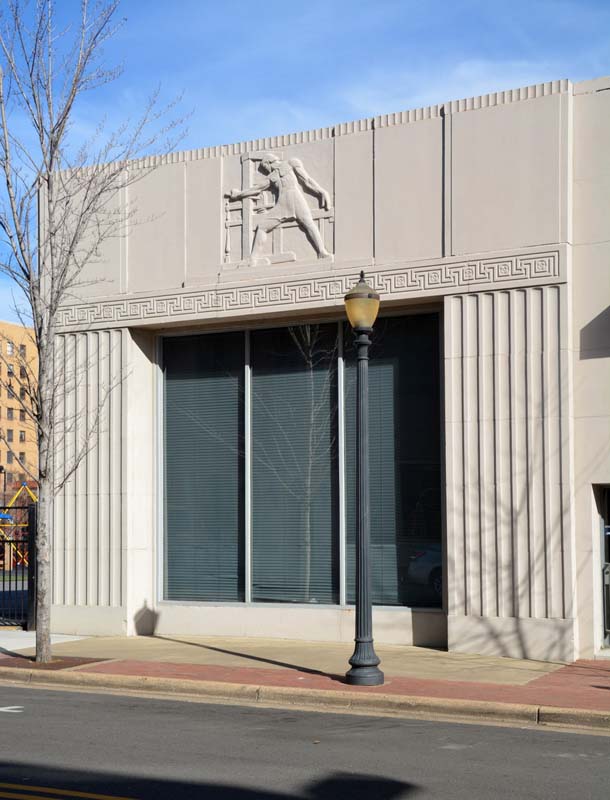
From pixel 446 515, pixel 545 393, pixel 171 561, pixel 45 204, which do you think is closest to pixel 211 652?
pixel 171 561

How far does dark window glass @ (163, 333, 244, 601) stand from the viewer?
1812 cm

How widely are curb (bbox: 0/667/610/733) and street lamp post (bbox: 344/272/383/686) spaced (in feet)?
2.05

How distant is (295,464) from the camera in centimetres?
1761

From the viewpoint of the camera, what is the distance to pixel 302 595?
57.1 ft

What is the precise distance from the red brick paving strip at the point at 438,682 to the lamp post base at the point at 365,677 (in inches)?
3.8

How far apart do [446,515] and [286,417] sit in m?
3.16

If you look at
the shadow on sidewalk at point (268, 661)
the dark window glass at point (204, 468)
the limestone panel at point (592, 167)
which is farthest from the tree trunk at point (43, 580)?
the limestone panel at point (592, 167)

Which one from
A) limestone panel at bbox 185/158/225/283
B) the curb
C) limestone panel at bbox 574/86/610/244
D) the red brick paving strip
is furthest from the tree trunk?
limestone panel at bbox 574/86/610/244

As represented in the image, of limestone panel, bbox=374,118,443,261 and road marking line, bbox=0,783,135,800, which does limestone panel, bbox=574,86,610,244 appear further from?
road marking line, bbox=0,783,135,800

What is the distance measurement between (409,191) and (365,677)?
714 centimetres

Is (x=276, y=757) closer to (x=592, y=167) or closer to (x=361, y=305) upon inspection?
(x=361, y=305)

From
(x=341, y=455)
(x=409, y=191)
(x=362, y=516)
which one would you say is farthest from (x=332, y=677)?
(x=409, y=191)

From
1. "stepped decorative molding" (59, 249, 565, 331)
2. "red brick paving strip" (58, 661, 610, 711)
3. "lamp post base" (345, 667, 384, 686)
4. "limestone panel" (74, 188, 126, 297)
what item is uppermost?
"limestone panel" (74, 188, 126, 297)

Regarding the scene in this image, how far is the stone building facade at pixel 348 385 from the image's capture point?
1526cm
